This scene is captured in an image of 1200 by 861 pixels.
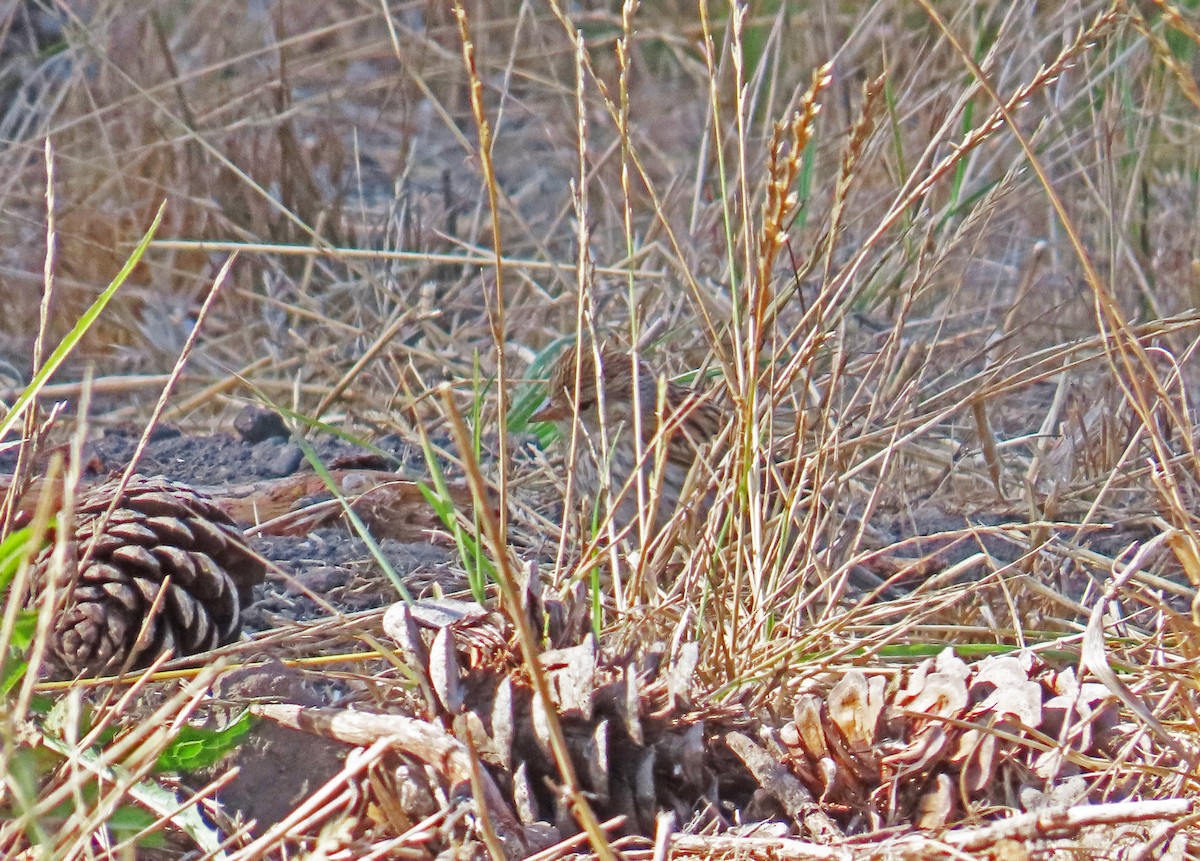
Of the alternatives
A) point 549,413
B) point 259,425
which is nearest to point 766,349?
point 549,413

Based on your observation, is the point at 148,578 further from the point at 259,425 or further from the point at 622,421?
Answer: the point at 259,425

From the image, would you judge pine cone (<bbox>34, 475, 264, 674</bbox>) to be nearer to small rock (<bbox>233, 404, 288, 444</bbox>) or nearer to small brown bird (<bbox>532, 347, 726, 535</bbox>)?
small brown bird (<bbox>532, 347, 726, 535</bbox>)

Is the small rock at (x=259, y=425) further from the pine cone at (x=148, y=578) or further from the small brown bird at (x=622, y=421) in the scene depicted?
the pine cone at (x=148, y=578)

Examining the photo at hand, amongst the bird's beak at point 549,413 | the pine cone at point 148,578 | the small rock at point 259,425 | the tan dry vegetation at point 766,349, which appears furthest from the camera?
the small rock at point 259,425

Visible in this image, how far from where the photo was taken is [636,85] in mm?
7383

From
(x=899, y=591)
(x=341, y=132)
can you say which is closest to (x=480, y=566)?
(x=899, y=591)

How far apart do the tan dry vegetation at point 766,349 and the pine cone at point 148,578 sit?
13 cm

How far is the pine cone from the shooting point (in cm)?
203

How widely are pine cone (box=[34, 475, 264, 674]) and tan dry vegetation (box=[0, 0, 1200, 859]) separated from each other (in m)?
0.13

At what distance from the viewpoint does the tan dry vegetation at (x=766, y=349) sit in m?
1.73

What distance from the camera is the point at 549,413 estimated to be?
341 cm

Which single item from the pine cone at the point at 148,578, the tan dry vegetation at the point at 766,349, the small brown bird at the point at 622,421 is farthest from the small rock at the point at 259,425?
the pine cone at the point at 148,578

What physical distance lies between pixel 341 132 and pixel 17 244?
1.73 m

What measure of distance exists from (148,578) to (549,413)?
55.6 inches
